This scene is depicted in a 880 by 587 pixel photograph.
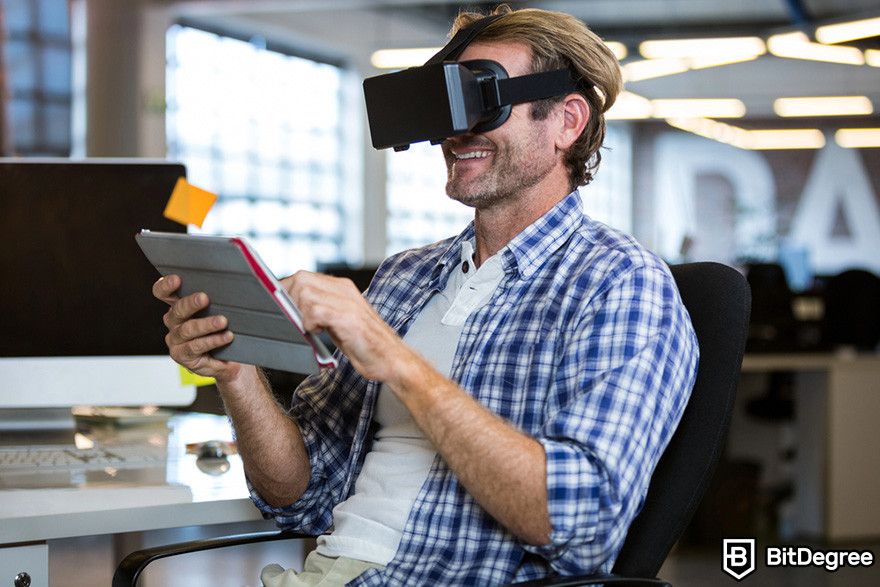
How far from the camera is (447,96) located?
136 cm

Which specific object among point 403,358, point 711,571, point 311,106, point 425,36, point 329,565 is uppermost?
point 425,36

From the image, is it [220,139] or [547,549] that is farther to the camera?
[220,139]

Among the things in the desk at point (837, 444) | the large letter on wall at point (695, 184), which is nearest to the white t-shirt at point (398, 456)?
the desk at point (837, 444)

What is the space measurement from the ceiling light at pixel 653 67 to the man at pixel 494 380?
610 cm

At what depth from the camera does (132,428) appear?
219 cm

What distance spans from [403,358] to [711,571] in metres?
3.05

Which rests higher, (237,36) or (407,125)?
(237,36)

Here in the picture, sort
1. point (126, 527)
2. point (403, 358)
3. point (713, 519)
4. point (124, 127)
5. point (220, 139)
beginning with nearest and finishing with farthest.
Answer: point (403, 358)
point (126, 527)
point (713, 519)
point (124, 127)
point (220, 139)

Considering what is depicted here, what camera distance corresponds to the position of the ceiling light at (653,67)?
7527 mm


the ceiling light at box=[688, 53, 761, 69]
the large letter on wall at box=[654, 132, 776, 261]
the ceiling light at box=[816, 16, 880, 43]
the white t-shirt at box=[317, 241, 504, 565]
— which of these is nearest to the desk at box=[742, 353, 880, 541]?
the ceiling light at box=[816, 16, 880, 43]

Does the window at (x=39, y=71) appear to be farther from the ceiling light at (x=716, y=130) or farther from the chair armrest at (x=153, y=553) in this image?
the ceiling light at (x=716, y=130)

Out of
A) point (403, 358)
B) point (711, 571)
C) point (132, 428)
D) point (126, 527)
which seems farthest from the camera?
point (711, 571)

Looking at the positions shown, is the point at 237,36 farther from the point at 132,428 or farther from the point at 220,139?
the point at 132,428

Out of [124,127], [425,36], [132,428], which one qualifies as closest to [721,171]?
[425,36]
